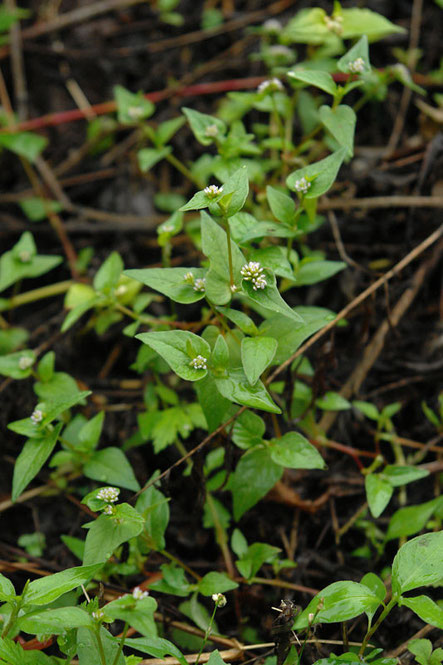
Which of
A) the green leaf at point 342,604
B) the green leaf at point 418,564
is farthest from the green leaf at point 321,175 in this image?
the green leaf at point 342,604

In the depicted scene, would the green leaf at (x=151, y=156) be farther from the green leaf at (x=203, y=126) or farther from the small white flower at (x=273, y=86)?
the small white flower at (x=273, y=86)

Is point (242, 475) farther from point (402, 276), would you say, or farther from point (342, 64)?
point (342, 64)

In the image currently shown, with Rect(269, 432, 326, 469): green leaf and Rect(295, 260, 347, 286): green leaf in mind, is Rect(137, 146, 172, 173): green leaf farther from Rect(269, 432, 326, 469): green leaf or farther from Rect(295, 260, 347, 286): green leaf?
Rect(269, 432, 326, 469): green leaf

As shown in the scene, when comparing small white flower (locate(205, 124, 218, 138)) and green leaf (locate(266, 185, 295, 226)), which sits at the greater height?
small white flower (locate(205, 124, 218, 138))

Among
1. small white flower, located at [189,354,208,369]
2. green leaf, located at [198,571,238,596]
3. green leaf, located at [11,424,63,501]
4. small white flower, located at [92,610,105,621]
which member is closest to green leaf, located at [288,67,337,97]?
small white flower, located at [189,354,208,369]

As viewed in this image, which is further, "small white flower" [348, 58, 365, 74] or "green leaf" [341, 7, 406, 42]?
A: "green leaf" [341, 7, 406, 42]

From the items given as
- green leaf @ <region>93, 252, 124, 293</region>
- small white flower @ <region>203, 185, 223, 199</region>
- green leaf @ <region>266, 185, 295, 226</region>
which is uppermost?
small white flower @ <region>203, 185, 223, 199</region>

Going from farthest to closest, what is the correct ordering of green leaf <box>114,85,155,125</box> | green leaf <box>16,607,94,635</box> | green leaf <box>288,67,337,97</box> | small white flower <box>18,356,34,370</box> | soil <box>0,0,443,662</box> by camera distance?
1. green leaf <box>114,85,155,125</box>
2. small white flower <box>18,356,34,370</box>
3. soil <box>0,0,443,662</box>
4. green leaf <box>288,67,337,97</box>
5. green leaf <box>16,607,94,635</box>

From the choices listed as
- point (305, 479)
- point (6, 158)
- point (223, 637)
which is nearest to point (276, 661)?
point (223, 637)
